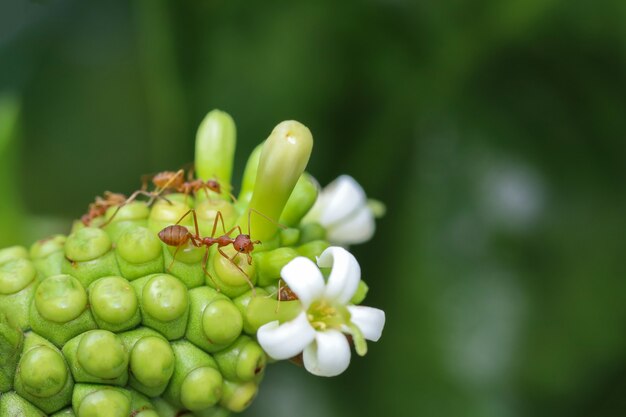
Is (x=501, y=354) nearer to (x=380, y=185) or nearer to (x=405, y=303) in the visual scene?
(x=405, y=303)

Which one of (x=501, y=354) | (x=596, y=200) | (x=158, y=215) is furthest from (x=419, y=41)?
(x=158, y=215)

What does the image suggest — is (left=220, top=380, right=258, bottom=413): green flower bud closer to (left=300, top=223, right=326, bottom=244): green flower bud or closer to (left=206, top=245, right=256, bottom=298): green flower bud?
(left=206, top=245, right=256, bottom=298): green flower bud

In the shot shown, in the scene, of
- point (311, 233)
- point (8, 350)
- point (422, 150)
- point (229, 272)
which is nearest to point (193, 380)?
point (229, 272)

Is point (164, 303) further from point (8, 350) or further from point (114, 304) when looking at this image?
point (8, 350)

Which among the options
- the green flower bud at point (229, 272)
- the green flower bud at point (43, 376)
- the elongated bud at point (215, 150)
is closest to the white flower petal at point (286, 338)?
the green flower bud at point (229, 272)

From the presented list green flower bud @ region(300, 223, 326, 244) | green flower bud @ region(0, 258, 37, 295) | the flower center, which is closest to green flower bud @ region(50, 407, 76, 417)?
green flower bud @ region(0, 258, 37, 295)

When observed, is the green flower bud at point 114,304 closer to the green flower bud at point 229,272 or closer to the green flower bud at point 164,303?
the green flower bud at point 164,303
